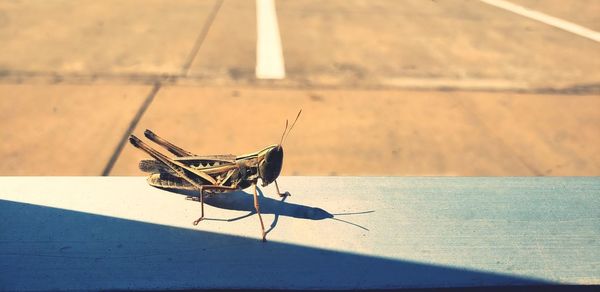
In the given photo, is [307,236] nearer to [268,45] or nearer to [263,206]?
[263,206]

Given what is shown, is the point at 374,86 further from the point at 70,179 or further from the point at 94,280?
the point at 94,280

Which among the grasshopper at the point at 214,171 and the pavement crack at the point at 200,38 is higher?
the grasshopper at the point at 214,171

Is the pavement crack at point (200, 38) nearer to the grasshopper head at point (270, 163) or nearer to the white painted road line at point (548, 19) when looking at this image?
the grasshopper head at point (270, 163)

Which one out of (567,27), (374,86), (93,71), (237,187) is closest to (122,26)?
(93,71)

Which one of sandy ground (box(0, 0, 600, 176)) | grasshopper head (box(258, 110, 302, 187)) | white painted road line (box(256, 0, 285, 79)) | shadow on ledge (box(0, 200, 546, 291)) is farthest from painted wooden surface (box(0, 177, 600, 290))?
white painted road line (box(256, 0, 285, 79))

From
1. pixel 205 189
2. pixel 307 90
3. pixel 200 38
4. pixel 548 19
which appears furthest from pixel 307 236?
pixel 548 19

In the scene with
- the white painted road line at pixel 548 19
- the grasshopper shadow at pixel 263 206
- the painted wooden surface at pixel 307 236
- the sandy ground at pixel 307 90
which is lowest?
the white painted road line at pixel 548 19

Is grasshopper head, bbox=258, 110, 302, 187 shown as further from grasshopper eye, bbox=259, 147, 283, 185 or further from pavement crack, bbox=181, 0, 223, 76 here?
pavement crack, bbox=181, 0, 223, 76

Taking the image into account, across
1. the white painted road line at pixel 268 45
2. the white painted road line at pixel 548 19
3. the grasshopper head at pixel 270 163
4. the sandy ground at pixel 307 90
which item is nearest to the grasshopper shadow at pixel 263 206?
the grasshopper head at pixel 270 163
